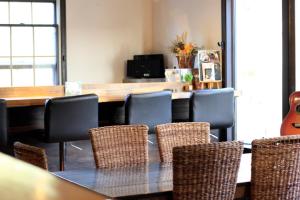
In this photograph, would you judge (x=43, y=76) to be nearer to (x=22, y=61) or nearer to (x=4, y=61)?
(x=22, y=61)

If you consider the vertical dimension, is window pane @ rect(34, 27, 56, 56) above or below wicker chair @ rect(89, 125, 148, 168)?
above

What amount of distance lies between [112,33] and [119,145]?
5827 mm

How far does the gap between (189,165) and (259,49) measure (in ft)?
14.0

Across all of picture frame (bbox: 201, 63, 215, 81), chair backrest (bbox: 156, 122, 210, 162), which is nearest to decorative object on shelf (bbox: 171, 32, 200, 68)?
picture frame (bbox: 201, 63, 215, 81)

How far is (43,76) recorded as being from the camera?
334 inches

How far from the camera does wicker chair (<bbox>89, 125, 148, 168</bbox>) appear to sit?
116 inches

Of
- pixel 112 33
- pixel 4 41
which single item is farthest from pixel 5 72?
pixel 112 33

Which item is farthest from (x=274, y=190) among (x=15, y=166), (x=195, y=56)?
(x=195, y=56)

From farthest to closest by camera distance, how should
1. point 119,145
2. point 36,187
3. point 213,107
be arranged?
point 213,107 → point 119,145 → point 36,187

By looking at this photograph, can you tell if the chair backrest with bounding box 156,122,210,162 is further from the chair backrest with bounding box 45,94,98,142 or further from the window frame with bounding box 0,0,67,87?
the window frame with bounding box 0,0,67,87

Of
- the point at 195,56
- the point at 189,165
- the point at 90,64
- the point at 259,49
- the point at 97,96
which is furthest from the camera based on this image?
the point at 90,64

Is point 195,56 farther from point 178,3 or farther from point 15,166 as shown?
point 15,166

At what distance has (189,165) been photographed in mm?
2199

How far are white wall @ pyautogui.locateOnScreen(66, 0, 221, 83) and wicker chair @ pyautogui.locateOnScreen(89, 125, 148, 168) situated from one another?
4.91m
